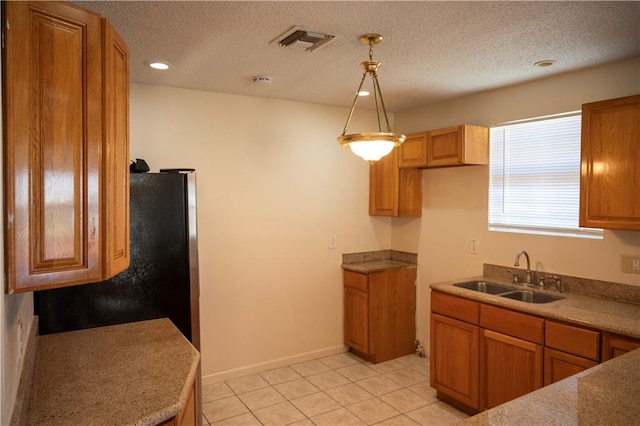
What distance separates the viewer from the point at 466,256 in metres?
3.90

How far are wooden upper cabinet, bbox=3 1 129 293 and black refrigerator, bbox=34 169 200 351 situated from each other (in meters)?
1.08

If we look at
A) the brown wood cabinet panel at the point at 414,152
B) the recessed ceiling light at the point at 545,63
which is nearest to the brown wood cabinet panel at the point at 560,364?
the recessed ceiling light at the point at 545,63

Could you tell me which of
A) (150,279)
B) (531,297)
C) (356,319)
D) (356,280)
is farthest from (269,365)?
(531,297)

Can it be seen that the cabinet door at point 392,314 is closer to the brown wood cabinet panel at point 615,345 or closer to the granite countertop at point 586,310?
the granite countertop at point 586,310

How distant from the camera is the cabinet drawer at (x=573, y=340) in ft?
7.71

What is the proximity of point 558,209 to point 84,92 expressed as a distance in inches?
126

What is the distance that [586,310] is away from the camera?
8.48 feet

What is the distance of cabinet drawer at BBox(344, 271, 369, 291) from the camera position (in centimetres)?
407

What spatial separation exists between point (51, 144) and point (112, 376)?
98 cm

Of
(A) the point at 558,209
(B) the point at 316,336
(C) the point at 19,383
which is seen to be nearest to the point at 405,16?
(A) the point at 558,209

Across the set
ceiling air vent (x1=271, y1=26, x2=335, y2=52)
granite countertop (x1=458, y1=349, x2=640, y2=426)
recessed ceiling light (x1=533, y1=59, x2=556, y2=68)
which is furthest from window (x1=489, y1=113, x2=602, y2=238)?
ceiling air vent (x1=271, y1=26, x2=335, y2=52)

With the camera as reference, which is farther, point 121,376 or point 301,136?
point 301,136

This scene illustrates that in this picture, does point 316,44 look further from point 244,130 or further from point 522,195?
point 522,195

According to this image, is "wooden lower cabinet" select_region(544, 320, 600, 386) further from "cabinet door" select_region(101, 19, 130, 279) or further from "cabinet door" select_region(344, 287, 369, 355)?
"cabinet door" select_region(101, 19, 130, 279)
